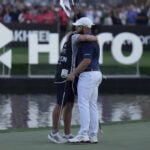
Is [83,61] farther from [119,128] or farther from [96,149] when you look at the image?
[119,128]

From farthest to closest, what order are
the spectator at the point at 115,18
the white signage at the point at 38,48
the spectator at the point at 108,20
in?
the spectator at the point at 108,20 → the spectator at the point at 115,18 → the white signage at the point at 38,48

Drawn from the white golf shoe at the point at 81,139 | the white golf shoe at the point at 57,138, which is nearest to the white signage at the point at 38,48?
the white golf shoe at the point at 57,138

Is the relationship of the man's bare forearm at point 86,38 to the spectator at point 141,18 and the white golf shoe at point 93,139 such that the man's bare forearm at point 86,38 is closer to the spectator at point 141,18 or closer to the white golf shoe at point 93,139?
the white golf shoe at point 93,139

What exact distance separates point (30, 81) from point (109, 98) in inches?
82.3

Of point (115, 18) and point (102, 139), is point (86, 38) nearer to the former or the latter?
point (102, 139)

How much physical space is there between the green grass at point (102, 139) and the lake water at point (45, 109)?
1203 millimetres

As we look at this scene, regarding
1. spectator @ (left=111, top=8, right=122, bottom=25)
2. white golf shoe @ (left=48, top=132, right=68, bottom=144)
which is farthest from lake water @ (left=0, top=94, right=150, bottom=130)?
spectator @ (left=111, top=8, right=122, bottom=25)

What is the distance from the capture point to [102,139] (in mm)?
13859

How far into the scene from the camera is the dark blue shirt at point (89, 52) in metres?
13.1

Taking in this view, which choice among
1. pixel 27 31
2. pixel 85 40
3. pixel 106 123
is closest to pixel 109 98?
pixel 106 123

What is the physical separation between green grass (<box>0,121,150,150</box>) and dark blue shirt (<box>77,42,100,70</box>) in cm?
120

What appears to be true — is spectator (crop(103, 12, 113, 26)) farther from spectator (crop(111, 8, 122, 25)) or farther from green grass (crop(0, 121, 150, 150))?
green grass (crop(0, 121, 150, 150))

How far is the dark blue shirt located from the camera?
1311 centimetres

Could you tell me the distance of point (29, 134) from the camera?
14539 millimetres
